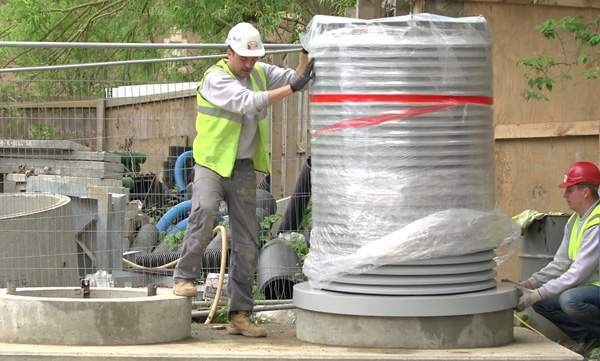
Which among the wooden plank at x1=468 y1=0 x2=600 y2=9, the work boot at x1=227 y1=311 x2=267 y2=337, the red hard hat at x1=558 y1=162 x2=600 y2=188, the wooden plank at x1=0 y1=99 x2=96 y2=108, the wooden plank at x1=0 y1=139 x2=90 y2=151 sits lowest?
the work boot at x1=227 y1=311 x2=267 y2=337

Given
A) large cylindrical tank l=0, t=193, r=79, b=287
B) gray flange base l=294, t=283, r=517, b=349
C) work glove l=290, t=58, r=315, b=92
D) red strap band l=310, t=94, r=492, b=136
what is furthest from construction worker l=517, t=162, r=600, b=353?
large cylindrical tank l=0, t=193, r=79, b=287

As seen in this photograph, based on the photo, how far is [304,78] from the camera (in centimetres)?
747

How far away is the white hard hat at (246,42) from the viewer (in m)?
7.64

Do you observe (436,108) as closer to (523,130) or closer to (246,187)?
(246,187)

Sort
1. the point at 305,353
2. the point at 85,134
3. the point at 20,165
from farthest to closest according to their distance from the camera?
the point at 20,165 < the point at 85,134 < the point at 305,353

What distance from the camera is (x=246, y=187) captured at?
311 inches

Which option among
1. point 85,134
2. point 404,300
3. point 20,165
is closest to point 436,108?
point 404,300

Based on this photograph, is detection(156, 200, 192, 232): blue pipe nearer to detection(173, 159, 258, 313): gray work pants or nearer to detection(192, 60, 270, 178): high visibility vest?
detection(173, 159, 258, 313): gray work pants

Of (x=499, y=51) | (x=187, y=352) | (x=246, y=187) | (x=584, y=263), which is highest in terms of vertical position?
(x=499, y=51)

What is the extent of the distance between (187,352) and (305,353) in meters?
0.70

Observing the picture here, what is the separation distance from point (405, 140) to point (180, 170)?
7.26 feet

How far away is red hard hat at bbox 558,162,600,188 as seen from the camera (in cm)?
796

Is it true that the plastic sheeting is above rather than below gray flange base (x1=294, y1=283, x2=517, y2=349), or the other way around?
above

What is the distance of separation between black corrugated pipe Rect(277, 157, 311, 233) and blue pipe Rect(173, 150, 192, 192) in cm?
82
